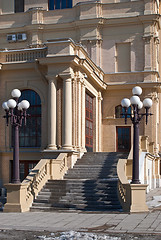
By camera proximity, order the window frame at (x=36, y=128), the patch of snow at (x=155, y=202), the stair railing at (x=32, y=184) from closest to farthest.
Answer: the stair railing at (x=32, y=184)
the patch of snow at (x=155, y=202)
the window frame at (x=36, y=128)

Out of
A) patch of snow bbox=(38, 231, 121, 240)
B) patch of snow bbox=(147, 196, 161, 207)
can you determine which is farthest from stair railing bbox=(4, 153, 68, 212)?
patch of snow bbox=(38, 231, 121, 240)


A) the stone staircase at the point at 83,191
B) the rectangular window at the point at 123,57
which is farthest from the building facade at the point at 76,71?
the stone staircase at the point at 83,191

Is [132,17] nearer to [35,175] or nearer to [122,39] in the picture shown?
[122,39]

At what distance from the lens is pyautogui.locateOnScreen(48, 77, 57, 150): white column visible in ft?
72.5

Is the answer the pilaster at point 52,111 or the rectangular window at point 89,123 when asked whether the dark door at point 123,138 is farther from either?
the pilaster at point 52,111

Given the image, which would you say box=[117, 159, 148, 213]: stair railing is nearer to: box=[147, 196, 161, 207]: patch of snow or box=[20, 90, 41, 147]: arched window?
box=[147, 196, 161, 207]: patch of snow

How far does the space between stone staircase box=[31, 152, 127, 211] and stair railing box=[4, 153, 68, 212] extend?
0.30 meters

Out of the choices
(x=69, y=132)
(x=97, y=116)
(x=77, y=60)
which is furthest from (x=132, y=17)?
(x=69, y=132)

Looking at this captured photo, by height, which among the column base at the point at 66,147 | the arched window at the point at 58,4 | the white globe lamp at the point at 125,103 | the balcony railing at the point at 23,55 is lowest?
the column base at the point at 66,147

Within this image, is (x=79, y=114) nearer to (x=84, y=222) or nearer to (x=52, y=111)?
(x=52, y=111)

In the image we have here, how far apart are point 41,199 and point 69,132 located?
498 centimetres

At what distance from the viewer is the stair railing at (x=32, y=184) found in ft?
55.1

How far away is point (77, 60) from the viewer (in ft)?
72.5

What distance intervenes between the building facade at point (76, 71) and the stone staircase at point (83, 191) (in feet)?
5.26
